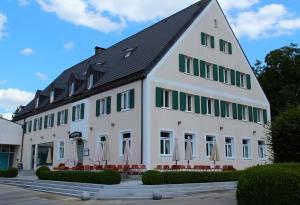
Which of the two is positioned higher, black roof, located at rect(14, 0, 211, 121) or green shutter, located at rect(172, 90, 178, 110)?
black roof, located at rect(14, 0, 211, 121)

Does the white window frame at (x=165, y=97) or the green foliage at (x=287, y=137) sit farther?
the white window frame at (x=165, y=97)

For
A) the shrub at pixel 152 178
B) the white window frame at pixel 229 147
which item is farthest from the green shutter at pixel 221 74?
the shrub at pixel 152 178

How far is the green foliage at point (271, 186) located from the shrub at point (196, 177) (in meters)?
7.57

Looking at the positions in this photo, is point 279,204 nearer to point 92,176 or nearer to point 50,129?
point 92,176

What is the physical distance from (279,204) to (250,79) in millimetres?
23648

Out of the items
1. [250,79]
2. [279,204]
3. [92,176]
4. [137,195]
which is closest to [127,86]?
[92,176]

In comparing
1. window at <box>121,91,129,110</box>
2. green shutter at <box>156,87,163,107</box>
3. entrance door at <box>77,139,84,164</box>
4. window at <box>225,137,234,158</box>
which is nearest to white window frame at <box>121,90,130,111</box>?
window at <box>121,91,129,110</box>

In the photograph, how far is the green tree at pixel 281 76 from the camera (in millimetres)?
41500

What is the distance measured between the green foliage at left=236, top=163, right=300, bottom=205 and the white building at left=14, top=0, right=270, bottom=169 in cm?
1161

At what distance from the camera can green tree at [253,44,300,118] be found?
136 ft

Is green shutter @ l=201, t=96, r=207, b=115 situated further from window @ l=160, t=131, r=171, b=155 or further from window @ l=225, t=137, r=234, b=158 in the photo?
window @ l=160, t=131, r=171, b=155

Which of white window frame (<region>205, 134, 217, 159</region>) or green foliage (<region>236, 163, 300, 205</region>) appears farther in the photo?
white window frame (<region>205, 134, 217, 159</region>)

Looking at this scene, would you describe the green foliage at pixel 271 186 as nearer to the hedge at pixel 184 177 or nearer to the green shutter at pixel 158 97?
the hedge at pixel 184 177

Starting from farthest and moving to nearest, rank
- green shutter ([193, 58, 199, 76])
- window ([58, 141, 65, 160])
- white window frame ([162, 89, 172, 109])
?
window ([58, 141, 65, 160]) → green shutter ([193, 58, 199, 76]) → white window frame ([162, 89, 172, 109])
